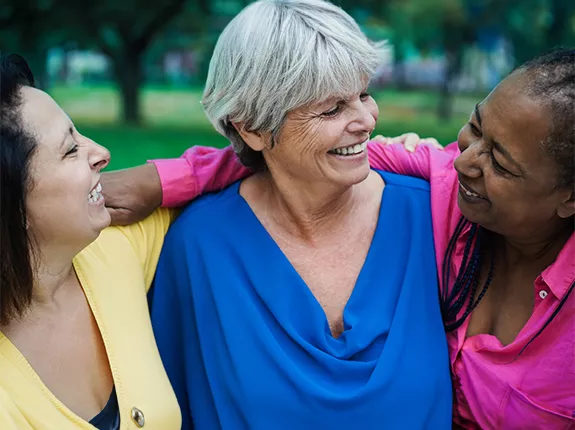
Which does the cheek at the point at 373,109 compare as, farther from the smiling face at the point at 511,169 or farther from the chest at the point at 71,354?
the chest at the point at 71,354

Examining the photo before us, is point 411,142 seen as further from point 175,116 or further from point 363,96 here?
point 175,116

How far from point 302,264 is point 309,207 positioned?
18 cm

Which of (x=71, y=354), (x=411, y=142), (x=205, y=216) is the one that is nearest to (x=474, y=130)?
(x=411, y=142)

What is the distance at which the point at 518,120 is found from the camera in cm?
181

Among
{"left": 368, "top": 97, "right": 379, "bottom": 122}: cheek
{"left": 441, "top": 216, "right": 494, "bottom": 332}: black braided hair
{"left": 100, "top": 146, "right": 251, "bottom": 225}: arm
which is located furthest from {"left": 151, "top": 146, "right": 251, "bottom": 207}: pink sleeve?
{"left": 441, "top": 216, "right": 494, "bottom": 332}: black braided hair

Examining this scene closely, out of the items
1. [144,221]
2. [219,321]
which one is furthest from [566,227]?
[144,221]

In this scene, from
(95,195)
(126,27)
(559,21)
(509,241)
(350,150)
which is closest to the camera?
(95,195)

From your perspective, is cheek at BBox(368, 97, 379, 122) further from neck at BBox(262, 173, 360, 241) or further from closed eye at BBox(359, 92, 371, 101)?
neck at BBox(262, 173, 360, 241)

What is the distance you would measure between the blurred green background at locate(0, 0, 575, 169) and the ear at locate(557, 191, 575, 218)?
11.9m

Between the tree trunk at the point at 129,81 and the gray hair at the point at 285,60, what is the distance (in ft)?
45.4

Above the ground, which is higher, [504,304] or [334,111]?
[334,111]

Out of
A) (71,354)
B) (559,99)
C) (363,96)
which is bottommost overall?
(71,354)

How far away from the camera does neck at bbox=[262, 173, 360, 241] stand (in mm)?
2338

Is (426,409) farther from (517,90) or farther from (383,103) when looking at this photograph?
(383,103)
